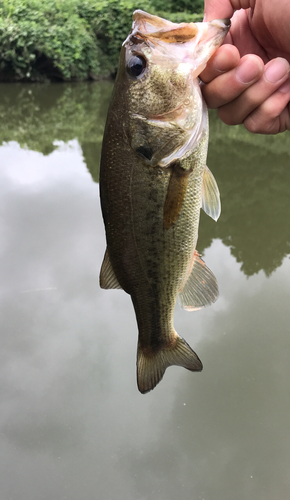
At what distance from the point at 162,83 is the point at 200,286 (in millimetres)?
850

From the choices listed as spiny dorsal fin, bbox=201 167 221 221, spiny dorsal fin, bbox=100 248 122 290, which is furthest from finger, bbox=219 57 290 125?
spiny dorsal fin, bbox=100 248 122 290

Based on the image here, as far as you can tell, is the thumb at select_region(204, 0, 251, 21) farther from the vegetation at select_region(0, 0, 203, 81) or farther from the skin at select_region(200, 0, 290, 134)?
the vegetation at select_region(0, 0, 203, 81)

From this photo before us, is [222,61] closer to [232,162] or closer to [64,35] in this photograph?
[232,162]

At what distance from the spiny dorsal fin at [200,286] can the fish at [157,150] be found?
4.3 inches

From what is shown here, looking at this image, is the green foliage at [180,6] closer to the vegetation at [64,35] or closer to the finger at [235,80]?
the vegetation at [64,35]

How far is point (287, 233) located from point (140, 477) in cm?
339

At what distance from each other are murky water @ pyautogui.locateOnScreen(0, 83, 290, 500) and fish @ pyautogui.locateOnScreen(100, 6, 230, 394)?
1775 millimetres

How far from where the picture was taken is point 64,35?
15.4 m

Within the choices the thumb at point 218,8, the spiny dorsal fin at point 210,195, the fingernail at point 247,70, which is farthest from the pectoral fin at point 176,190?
the thumb at point 218,8

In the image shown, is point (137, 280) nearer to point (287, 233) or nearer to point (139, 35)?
point (139, 35)

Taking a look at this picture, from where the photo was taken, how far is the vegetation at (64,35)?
14836mm

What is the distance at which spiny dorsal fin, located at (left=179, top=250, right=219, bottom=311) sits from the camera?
1.73 m

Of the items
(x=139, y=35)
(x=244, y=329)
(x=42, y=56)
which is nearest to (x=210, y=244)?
(x=244, y=329)

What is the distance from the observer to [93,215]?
5.28 m
